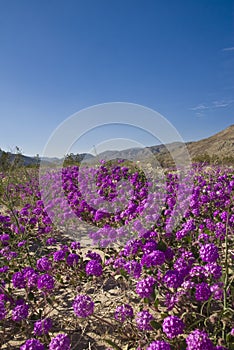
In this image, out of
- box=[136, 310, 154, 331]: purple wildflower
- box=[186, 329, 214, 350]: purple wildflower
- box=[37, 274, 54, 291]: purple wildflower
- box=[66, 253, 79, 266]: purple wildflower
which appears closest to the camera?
box=[186, 329, 214, 350]: purple wildflower

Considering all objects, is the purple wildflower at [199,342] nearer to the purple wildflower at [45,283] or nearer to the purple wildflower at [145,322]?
the purple wildflower at [145,322]

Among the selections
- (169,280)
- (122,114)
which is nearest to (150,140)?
(122,114)

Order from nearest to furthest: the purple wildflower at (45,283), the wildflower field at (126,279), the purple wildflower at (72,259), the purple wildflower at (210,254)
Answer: the wildflower field at (126,279) → the purple wildflower at (210,254) → the purple wildflower at (45,283) → the purple wildflower at (72,259)

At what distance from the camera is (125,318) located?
226 centimetres

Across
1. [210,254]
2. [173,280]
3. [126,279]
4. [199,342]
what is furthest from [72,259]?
[199,342]

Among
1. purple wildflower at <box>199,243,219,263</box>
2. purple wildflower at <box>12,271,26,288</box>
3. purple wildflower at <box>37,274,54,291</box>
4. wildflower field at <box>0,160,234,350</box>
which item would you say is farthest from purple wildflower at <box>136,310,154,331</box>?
purple wildflower at <box>12,271,26,288</box>

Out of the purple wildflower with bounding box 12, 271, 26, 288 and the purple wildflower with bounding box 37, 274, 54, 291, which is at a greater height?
the purple wildflower with bounding box 37, 274, 54, 291

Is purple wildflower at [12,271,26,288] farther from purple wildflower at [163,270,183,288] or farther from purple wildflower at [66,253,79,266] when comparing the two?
purple wildflower at [163,270,183,288]

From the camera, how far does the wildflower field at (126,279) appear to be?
210 centimetres

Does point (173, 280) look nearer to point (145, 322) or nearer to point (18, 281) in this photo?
point (145, 322)

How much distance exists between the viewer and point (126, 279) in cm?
315

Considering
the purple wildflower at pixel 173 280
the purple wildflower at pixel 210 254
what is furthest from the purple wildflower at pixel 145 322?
the purple wildflower at pixel 210 254

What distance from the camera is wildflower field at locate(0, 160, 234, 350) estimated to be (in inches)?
82.8

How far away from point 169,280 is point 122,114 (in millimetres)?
3964
